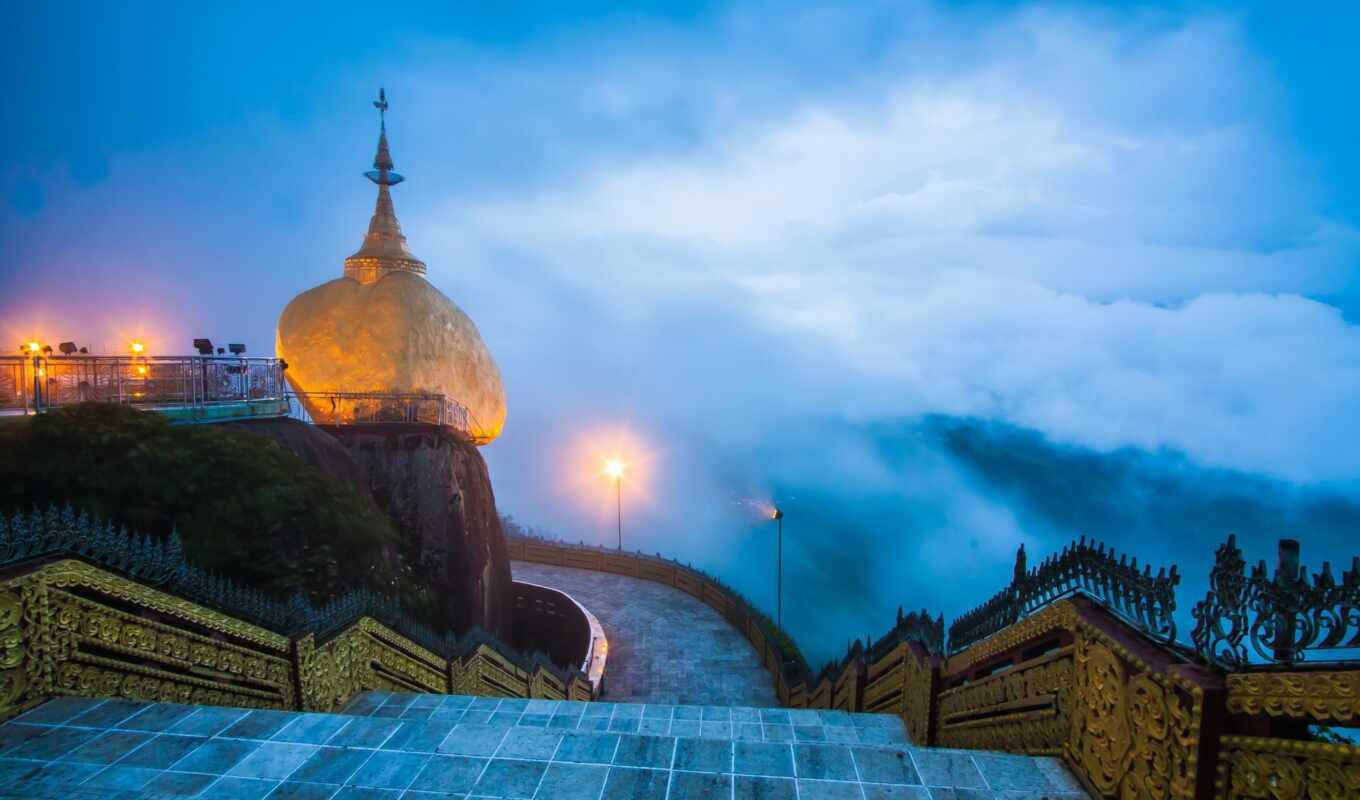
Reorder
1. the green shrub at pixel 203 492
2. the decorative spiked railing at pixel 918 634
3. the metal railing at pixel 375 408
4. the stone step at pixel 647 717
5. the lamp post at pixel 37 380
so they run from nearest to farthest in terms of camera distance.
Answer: the stone step at pixel 647 717 → the decorative spiked railing at pixel 918 634 → the green shrub at pixel 203 492 → the lamp post at pixel 37 380 → the metal railing at pixel 375 408

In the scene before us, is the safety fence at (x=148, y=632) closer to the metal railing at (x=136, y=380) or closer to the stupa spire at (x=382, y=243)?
the metal railing at (x=136, y=380)

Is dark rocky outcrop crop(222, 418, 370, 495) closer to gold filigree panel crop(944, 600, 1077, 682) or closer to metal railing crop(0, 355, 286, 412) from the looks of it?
metal railing crop(0, 355, 286, 412)

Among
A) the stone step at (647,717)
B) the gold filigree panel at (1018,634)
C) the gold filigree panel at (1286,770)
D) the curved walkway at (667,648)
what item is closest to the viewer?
the gold filigree panel at (1286,770)

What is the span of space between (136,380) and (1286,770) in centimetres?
1565

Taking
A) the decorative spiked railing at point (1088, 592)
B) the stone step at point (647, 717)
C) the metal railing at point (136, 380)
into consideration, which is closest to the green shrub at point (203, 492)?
the metal railing at point (136, 380)

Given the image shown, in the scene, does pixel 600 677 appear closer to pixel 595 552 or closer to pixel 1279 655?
pixel 595 552

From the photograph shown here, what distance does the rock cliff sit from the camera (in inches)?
558

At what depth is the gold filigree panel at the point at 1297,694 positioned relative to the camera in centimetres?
256

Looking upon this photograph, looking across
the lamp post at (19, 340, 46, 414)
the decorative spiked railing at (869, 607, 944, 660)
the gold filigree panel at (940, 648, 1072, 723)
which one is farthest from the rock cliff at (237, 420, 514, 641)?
the gold filigree panel at (940, 648, 1072, 723)

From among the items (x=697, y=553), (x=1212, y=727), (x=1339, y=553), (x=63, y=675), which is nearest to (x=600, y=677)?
(x=63, y=675)

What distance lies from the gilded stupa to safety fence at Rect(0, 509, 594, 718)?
42.8 feet

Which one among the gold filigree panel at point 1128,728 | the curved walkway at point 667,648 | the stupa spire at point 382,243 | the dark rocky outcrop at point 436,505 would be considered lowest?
the curved walkway at point 667,648

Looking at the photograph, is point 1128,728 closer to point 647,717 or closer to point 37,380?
point 647,717

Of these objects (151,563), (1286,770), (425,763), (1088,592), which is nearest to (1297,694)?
(1286,770)
